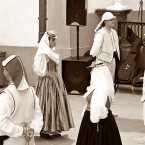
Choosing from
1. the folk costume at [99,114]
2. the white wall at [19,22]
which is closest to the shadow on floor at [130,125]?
the folk costume at [99,114]

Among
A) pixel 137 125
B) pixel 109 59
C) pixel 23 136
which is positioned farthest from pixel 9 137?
pixel 109 59

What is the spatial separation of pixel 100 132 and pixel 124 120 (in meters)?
2.97

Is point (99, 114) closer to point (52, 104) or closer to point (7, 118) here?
point (7, 118)

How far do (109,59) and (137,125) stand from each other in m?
1.27

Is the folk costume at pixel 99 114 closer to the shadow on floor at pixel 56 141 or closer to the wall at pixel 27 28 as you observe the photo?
the shadow on floor at pixel 56 141

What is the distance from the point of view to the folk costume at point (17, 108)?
3801 mm

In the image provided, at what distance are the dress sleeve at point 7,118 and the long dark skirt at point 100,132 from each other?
1.38 meters

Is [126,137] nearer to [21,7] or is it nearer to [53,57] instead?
[53,57]

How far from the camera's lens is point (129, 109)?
28.7ft

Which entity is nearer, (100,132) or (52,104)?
(100,132)

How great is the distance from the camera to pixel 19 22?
34.3ft

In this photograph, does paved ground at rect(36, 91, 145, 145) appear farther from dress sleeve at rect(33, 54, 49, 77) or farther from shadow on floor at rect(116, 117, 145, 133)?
dress sleeve at rect(33, 54, 49, 77)

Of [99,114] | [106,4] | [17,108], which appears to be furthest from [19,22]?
[17,108]

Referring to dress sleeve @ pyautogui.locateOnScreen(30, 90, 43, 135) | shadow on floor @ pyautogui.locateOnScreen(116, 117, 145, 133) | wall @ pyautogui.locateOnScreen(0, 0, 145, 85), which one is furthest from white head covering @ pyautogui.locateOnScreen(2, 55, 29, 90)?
wall @ pyautogui.locateOnScreen(0, 0, 145, 85)
